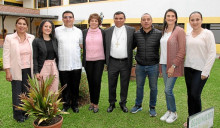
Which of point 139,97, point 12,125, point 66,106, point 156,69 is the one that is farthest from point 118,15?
point 12,125

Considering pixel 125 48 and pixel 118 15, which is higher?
pixel 118 15

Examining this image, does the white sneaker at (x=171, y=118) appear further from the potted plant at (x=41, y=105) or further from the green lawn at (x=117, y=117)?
the potted plant at (x=41, y=105)

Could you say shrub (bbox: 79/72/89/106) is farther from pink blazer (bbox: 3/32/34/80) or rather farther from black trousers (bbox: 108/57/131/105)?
pink blazer (bbox: 3/32/34/80)

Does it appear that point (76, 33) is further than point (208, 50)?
Yes

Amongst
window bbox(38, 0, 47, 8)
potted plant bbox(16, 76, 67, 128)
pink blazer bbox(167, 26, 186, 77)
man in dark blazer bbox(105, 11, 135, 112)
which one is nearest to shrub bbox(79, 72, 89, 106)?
man in dark blazer bbox(105, 11, 135, 112)

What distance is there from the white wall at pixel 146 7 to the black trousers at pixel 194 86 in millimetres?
14312

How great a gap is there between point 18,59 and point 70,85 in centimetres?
116

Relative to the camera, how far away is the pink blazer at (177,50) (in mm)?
3527

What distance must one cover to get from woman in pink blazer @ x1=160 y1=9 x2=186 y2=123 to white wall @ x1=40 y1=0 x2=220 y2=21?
1410cm

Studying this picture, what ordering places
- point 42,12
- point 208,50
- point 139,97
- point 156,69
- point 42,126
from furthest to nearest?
point 42,12, point 139,97, point 156,69, point 208,50, point 42,126

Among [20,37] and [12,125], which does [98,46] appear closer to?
[20,37]

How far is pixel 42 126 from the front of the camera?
3055mm

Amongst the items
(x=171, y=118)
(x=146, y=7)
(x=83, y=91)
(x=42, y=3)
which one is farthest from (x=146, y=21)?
(x=42, y=3)

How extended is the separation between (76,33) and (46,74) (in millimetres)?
997
